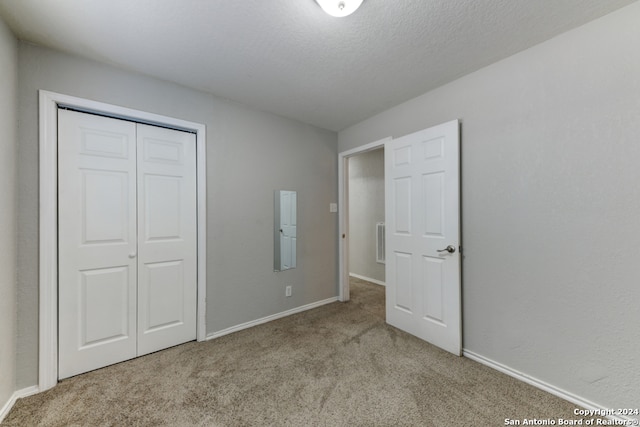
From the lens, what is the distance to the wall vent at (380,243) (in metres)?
4.34

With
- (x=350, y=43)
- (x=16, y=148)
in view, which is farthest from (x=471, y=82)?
(x=16, y=148)

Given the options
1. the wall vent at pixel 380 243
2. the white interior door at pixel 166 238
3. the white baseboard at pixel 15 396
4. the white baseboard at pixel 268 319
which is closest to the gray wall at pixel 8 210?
the white baseboard at pixel 15 396

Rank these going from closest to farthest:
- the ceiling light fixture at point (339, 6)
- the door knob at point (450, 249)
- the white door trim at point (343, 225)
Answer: the ceiling light fixture at point (339, 6), the door knob at point (450, 249), the white door trim at point (343, 225)

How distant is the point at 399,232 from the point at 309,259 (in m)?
1.19

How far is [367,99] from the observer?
2.56m

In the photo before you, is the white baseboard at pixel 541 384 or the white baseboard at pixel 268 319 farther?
the white baseboard at pixel 268 319

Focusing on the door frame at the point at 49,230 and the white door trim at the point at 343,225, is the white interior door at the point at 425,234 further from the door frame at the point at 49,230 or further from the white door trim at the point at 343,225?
the door frame at the point at 49,230

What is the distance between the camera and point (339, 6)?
1379 mm

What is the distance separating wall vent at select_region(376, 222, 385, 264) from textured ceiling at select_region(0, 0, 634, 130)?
2.52 meters

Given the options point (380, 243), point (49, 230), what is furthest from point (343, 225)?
point (49, 230)

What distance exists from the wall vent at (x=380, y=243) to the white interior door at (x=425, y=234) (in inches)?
62.0

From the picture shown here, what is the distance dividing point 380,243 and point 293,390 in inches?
118

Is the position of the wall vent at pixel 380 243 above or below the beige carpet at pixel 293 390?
above

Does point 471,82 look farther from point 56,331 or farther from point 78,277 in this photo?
point 56,331
